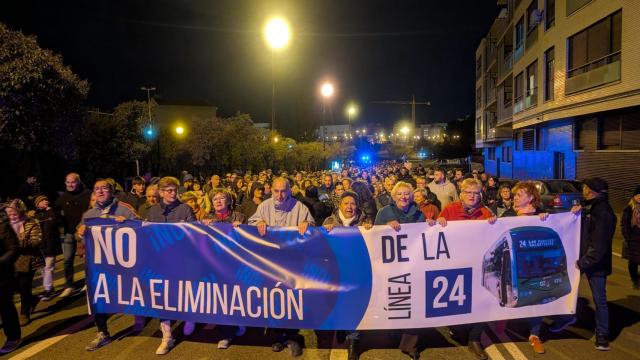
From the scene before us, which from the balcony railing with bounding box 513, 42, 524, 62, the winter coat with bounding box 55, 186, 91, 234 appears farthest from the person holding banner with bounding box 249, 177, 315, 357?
the balcony railing with bounding box 513, 42, 524, 62

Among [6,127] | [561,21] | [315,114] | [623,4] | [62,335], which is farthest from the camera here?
[315,114]

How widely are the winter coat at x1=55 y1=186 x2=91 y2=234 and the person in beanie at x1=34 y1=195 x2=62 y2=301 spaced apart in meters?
0.16

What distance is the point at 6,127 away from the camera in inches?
584

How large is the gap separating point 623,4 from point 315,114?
80.7 m

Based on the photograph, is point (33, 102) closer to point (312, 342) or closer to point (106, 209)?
point (106, 209)

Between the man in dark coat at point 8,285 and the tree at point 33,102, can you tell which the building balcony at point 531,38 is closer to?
the tree at point 33,102

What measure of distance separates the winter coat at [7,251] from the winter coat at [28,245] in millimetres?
687

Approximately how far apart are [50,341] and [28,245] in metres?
1.29

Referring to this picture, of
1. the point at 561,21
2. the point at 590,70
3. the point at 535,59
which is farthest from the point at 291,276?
the point at 535,59

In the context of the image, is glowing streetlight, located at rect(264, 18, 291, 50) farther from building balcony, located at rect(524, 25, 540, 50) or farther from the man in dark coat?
building balcony, located at rect(524, 25, 540, 50)

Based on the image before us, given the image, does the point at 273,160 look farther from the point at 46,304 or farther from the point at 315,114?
the point at 315,114

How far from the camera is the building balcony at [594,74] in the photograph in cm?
1811

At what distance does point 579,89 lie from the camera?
67.8 ft

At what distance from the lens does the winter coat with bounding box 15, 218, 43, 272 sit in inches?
229
